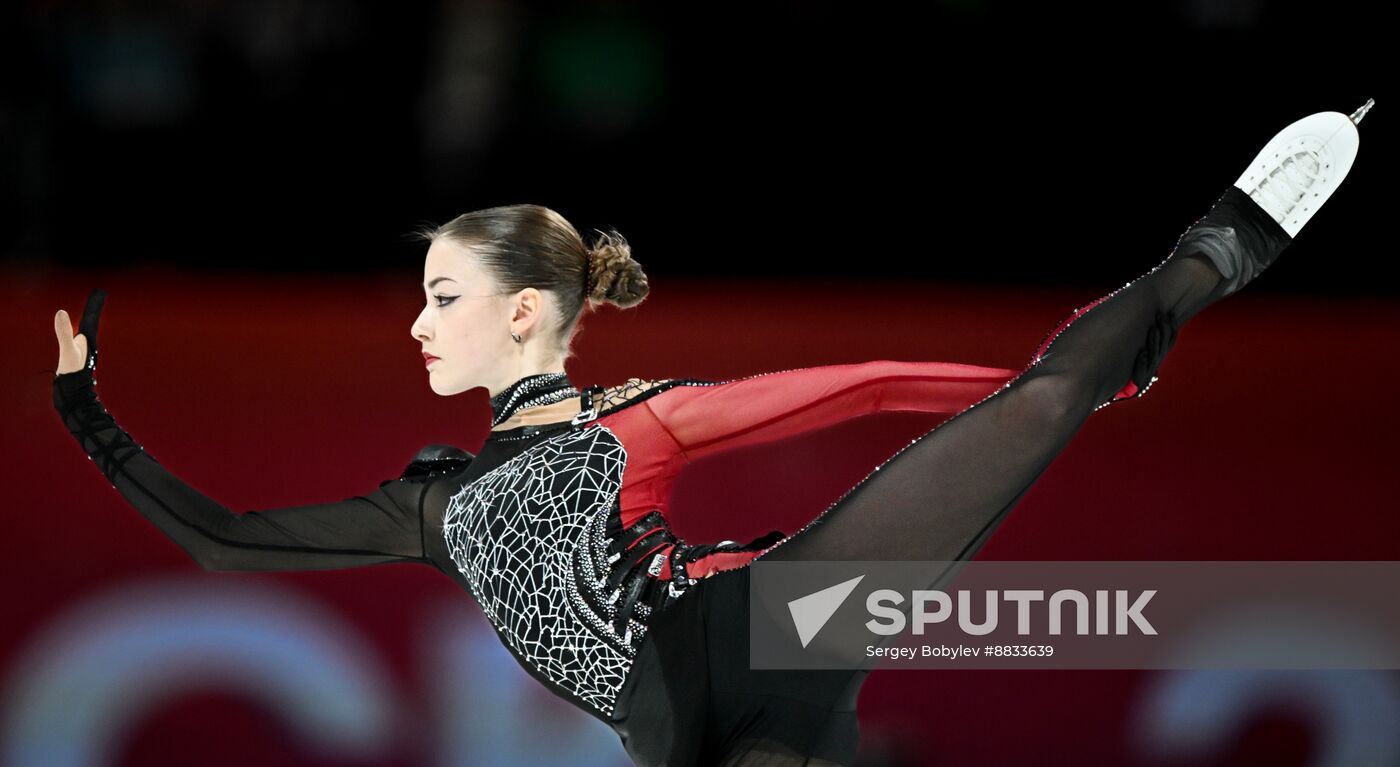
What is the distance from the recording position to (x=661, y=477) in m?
2.23

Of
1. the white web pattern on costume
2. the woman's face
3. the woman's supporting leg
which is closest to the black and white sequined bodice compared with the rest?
the white web pattern on costume

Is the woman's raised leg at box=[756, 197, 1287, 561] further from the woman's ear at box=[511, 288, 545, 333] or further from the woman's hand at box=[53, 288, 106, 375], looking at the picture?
the woman's hand at box=[53, 288, 106, 375]

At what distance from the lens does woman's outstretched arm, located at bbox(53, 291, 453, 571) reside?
232cm

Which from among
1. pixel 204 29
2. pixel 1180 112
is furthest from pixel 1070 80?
pixel 204 29

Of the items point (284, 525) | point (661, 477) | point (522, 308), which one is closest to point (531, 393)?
→ point (522, 308)

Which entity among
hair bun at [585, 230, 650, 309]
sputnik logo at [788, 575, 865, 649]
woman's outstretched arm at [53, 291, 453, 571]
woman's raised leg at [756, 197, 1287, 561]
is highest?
hair bun at [585, 230, 650, 309]

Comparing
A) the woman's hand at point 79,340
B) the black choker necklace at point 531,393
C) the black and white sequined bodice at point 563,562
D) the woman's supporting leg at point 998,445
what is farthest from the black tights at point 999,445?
the woman's hand at point 79,340

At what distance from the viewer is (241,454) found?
329cm

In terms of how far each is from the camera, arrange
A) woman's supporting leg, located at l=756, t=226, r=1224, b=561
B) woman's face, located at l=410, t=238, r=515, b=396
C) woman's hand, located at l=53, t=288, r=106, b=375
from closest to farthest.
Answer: woman's supporting leg, located at l=756, t=226, r=1224, b=561, woman's face, located at l=410, t=238, r=515, b=396, woman's hand, located at l=53, t=288, r=106, b=375

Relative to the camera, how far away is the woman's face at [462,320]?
2.24m

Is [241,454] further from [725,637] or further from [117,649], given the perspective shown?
[725,637]

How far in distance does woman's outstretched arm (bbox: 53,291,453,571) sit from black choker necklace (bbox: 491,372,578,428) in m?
0.19

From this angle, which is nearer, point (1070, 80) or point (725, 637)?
point (725, 637)

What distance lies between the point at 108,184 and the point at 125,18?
1.30 ft
